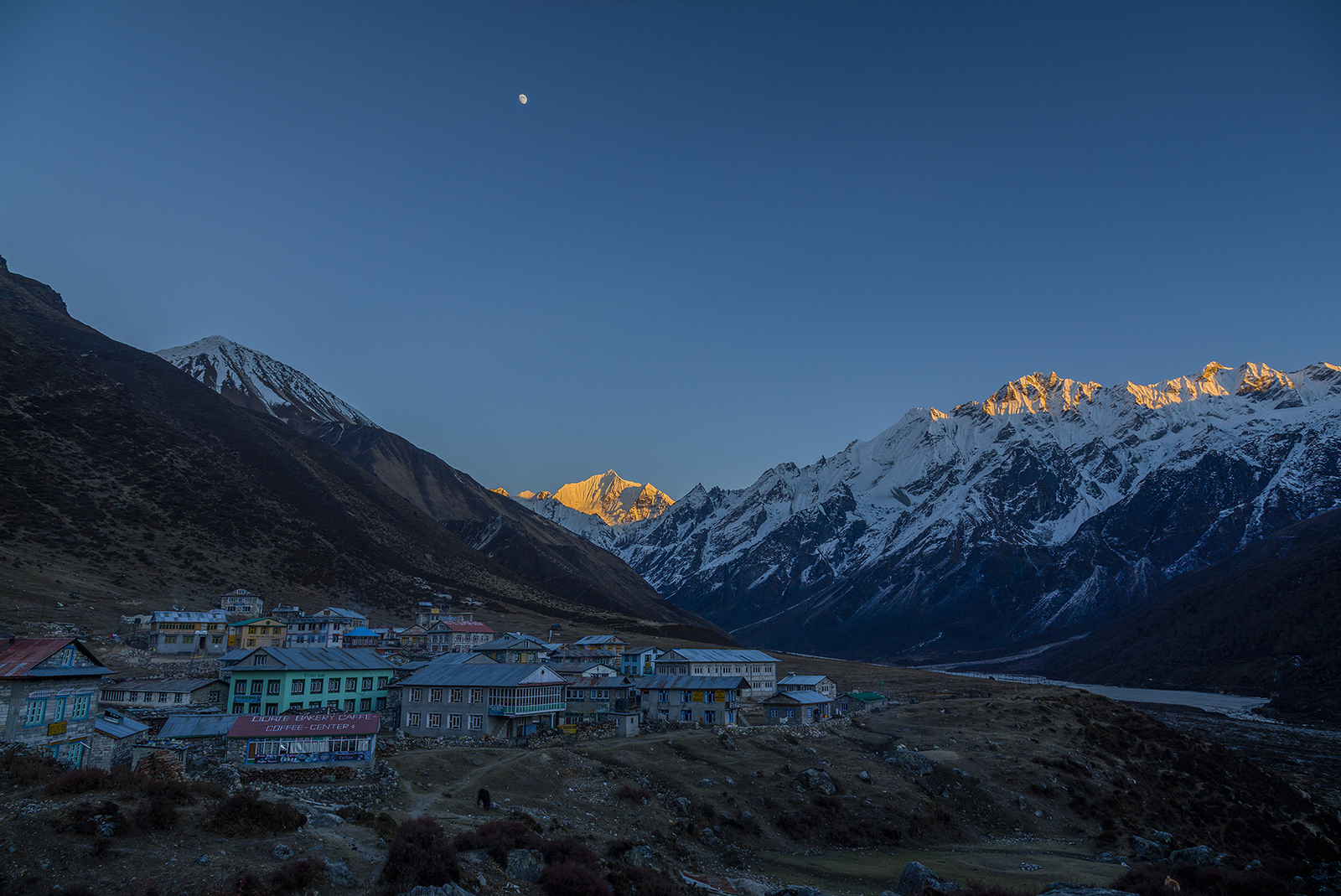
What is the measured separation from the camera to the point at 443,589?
178875 mm

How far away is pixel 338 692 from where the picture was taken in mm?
Answer: 70000

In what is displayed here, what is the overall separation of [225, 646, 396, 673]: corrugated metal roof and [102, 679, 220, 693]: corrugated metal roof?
9.02 feet

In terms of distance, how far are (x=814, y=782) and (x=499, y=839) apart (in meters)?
32.0

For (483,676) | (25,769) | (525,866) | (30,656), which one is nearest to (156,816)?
(25,769)

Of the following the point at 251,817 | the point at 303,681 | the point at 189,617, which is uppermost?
the point at 189,617

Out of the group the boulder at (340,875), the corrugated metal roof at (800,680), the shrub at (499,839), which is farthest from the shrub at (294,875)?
the corrugated metal roof at (800,680)

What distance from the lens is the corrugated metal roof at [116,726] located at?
44000 mm

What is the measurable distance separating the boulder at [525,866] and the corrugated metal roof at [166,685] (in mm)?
45889

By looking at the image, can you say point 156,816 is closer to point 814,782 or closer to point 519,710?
point 519,710

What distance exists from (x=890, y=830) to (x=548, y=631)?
362ft

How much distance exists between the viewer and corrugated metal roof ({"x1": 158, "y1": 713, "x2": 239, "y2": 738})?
5041cm

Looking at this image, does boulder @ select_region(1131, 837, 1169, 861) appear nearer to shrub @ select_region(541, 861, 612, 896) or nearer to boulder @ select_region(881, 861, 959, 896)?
boulder @ select_region(881, 861, 959, 896)

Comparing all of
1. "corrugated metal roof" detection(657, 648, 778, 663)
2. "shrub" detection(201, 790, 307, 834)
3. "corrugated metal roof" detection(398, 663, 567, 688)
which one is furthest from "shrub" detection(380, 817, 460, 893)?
"corrugated metal roof" detection(657, 648, 778, 663)

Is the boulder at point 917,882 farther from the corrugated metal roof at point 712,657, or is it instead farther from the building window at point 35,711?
the corrugated metal roof at point 712,657
